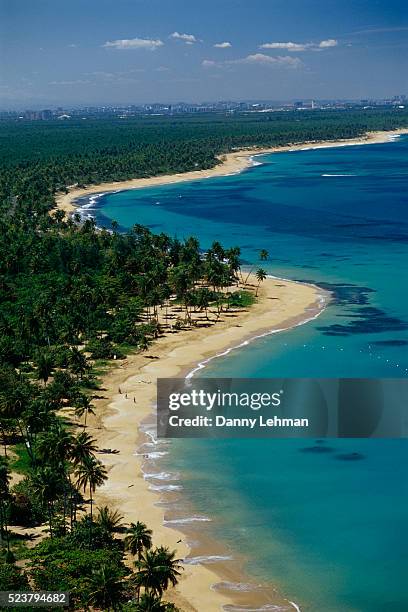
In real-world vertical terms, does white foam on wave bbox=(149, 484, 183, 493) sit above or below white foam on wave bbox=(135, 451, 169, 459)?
below

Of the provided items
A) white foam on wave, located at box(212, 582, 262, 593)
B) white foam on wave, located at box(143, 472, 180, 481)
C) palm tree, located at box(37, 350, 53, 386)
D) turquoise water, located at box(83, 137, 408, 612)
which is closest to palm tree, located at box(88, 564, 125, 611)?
white foam on wave, located at box(212, 582, 262, 593)

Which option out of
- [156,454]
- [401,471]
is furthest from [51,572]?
[401,471]

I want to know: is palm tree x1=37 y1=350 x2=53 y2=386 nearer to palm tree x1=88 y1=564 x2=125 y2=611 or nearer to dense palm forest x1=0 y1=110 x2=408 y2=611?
dense palm forest x1=0 y1=110 x2=408 y2=611

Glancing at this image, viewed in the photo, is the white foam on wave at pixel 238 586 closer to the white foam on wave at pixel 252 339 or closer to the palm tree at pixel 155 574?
the palm tree at pixel 155 574

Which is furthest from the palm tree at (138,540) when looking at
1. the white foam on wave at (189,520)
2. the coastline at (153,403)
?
the white foam on wave at (189,520)

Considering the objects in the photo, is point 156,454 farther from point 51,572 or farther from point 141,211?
point 141,211
